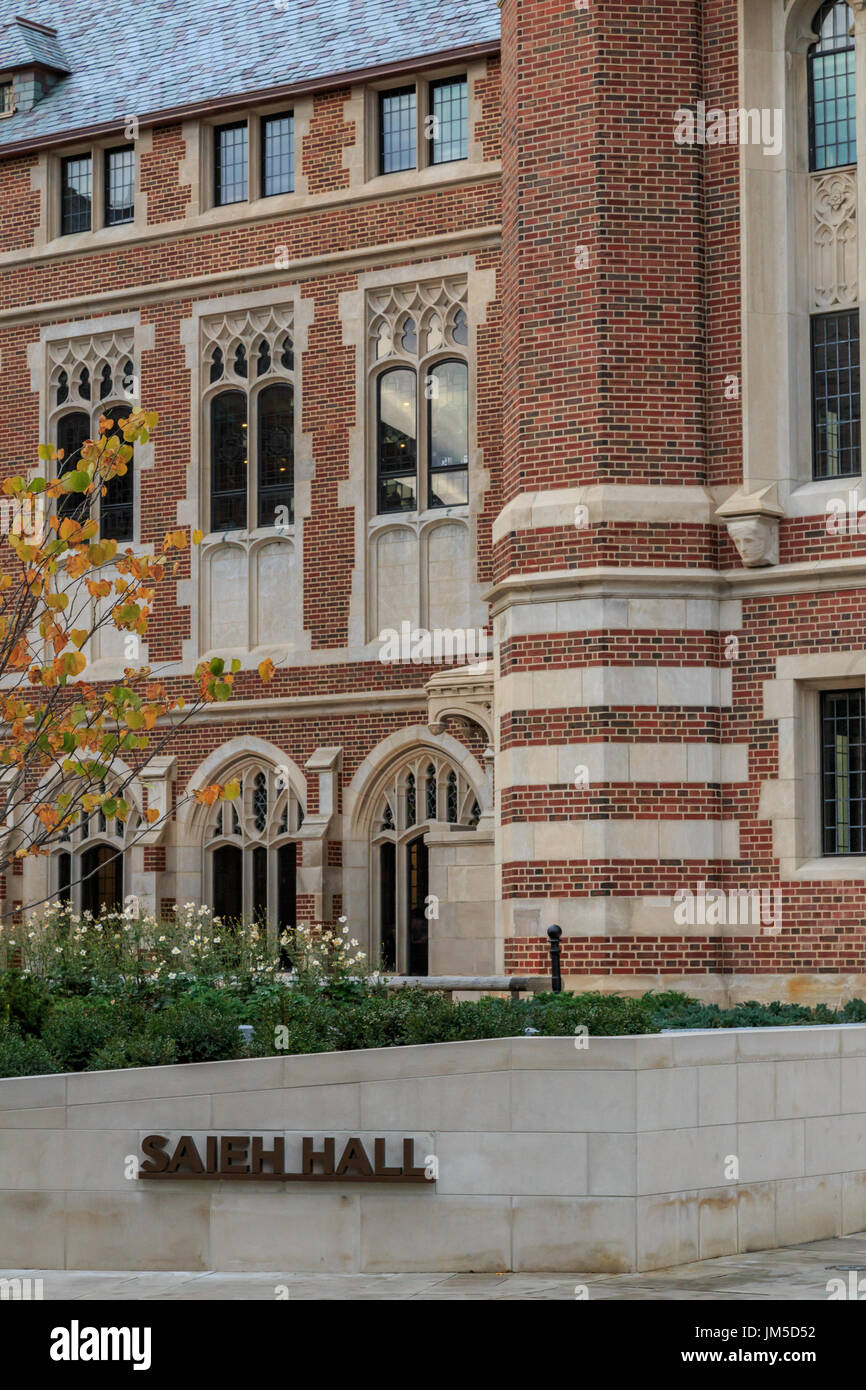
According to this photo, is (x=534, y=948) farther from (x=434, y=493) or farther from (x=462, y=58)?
(x=462, y=58)

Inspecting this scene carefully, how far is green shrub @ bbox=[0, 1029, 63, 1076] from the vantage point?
12.3 metres

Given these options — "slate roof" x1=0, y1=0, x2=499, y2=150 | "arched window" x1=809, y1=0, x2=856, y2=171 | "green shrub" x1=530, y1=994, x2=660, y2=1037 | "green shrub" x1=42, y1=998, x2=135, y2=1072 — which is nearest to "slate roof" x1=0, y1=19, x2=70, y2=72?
"slate roof" x1=0, y1=0, x2=499, y2=150

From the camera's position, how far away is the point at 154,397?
86.6 ft

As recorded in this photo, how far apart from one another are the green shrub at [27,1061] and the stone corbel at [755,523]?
779 centimetres

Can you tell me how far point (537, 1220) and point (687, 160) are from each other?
34.1 ft

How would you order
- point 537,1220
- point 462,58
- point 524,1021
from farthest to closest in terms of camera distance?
point 462,58 → point 524,1021 → point 537,1220

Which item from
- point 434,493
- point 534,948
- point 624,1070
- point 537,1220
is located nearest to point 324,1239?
point 537,1220

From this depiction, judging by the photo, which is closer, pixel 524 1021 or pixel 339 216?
pixel 524 1021

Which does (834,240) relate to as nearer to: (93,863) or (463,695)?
(463,695)

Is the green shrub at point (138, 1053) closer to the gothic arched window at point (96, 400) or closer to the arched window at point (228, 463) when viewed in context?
the arched window at point (228, 463)

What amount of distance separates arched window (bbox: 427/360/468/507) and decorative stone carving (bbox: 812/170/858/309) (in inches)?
269

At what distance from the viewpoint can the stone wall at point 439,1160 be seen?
11.1m

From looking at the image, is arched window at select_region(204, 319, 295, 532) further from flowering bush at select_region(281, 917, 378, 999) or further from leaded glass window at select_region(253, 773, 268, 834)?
flowering bush at select_region(281, 917, 378, 999)

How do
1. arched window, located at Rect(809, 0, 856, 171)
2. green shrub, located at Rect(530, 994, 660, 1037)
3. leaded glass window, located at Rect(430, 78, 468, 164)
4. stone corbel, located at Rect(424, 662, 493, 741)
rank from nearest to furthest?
green shrub, located at Rect(530, 994, 660, 1037)
arched window, located at Rect(809, 0, 856, 171)
stone corbel, located at Rect(424, 662, 493, 741)
leaded glass window, located at Rect(430, 78, 468, 164)
